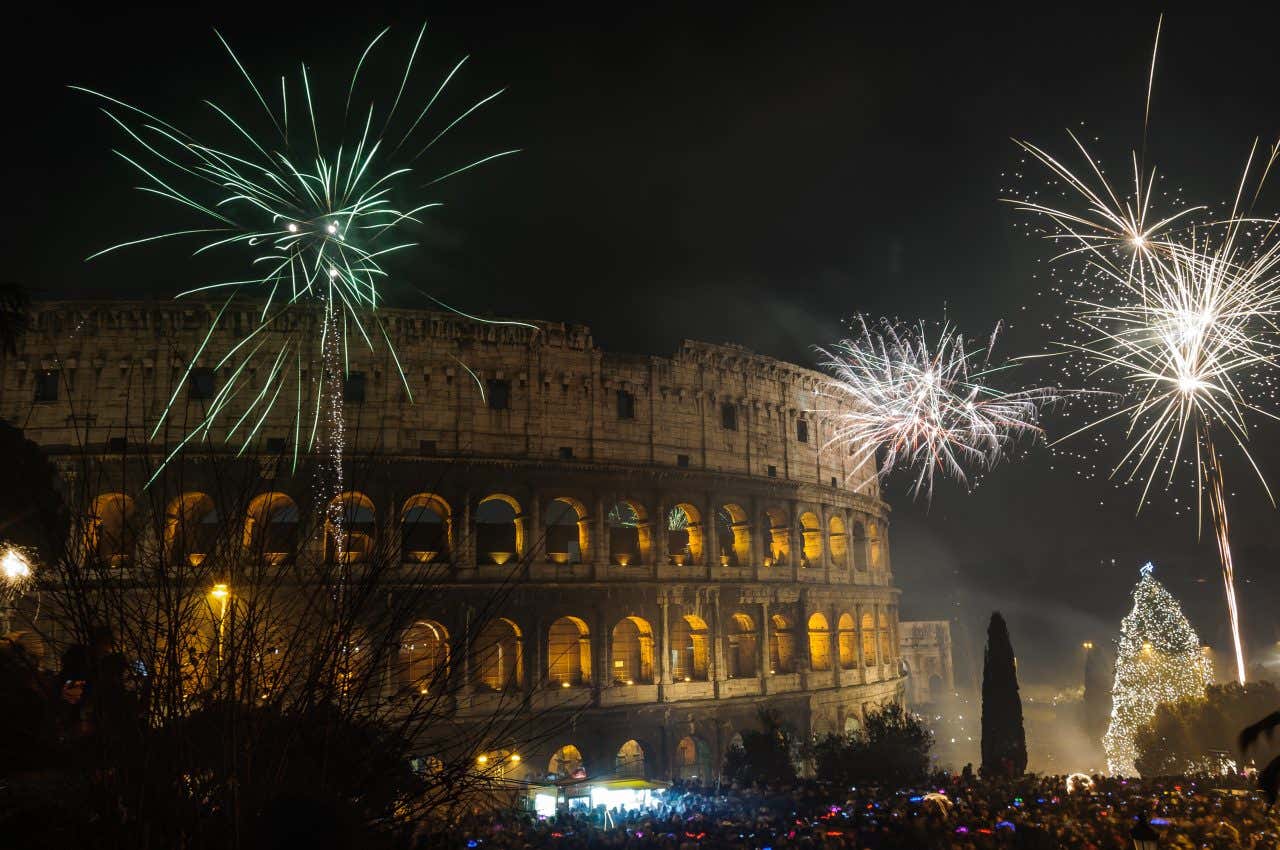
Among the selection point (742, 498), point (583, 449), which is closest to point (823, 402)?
point (742, 498)

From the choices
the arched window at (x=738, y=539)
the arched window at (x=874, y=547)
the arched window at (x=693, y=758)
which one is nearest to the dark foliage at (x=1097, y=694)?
the arched window at (x=874, y=547)

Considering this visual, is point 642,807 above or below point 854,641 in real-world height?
below

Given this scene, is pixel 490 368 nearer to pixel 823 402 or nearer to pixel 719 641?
pixel 719 641

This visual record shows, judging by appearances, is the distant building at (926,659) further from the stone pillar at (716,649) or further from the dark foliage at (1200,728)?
the stone pillar at (716,649)

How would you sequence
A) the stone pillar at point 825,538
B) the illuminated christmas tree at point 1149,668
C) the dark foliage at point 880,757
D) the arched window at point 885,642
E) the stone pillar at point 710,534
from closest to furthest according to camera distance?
the dark foliage at point 880,757 → the stone pillar at point 710,534 → the illuminated christmas tree at point 1149,668 → the stone pillar at point 825,538 → the arched window at point 885,642

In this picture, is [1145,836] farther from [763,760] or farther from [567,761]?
[567,761]

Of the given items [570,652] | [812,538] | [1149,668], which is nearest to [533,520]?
[570,652]

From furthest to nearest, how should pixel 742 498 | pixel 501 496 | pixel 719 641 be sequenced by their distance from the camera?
pixel 742 498 → pixel 719 641 → pixel 501 496
